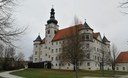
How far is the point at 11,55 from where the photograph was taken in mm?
72500

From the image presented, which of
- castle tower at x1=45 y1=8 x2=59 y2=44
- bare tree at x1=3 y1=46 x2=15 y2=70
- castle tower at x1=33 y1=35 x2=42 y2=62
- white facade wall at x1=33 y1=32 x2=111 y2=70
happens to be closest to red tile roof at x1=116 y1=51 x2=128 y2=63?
white facade wall at x1=33 y1=32 x2=111 y2=70

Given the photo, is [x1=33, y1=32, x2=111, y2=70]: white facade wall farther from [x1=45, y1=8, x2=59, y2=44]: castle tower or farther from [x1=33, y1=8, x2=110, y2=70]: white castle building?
[x1=45, y1=8, x2=59, y2=44]: castle tower

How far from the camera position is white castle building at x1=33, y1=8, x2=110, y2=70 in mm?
64562

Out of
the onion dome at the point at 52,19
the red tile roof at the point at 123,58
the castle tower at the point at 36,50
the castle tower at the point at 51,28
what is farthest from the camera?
the castle tower at the point at 36,50

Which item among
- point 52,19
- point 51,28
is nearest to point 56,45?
point 51,28

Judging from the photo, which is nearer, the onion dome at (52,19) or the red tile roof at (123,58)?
the red tile roof at (123,58)

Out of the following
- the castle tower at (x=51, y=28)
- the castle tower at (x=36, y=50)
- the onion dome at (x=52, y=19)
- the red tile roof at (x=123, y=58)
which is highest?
the onion dome at (x=52, y=19)

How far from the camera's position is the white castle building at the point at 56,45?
64562 mm

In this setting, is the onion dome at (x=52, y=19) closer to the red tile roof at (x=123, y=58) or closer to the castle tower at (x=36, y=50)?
the castle tower at (x=36, y=50)

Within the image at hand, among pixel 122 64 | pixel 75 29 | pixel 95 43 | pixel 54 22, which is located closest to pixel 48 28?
pixel 54 22

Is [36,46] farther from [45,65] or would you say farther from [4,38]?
[4,38]

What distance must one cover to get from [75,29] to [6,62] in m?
45.1

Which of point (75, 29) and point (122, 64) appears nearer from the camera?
point (75, 29)

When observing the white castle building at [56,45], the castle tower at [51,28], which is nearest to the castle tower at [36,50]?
the white castle building at [56,45]
